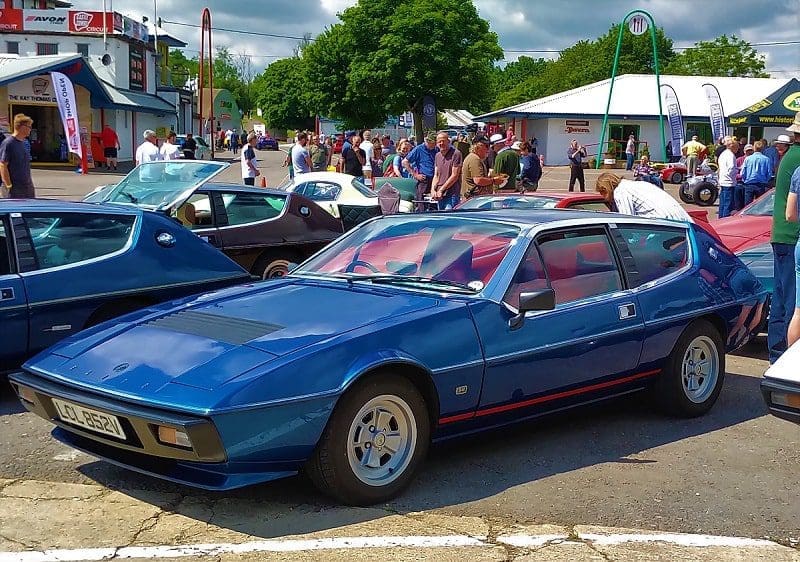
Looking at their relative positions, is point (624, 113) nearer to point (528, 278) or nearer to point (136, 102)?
point (136, 102)

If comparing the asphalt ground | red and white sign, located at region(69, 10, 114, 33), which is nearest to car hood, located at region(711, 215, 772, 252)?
the asphalt ground

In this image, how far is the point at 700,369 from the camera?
6.07m

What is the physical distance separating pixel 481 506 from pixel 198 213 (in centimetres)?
625

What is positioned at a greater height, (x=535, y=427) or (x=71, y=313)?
(x=71, y=313)

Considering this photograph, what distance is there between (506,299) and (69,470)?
2417 mm

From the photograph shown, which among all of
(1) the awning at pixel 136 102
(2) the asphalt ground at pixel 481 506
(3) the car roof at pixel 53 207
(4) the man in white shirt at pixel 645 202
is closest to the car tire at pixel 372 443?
(2) the asphalt ground at pixel 481 506

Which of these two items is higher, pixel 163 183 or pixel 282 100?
pixel 282 100

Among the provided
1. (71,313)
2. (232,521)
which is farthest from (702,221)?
(232,521)

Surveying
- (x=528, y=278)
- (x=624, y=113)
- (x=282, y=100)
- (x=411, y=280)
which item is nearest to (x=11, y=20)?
(x=624, y=113)

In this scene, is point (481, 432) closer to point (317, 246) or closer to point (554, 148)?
point (317, 246)

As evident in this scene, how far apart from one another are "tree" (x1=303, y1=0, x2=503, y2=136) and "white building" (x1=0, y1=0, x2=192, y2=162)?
10678 mm

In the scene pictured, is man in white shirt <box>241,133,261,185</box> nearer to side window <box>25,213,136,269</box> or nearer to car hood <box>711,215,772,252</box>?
car hood <box>711,215,772,252</box>

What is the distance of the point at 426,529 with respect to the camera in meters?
4.11

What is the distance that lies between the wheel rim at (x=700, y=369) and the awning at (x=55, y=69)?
33.6 meters
